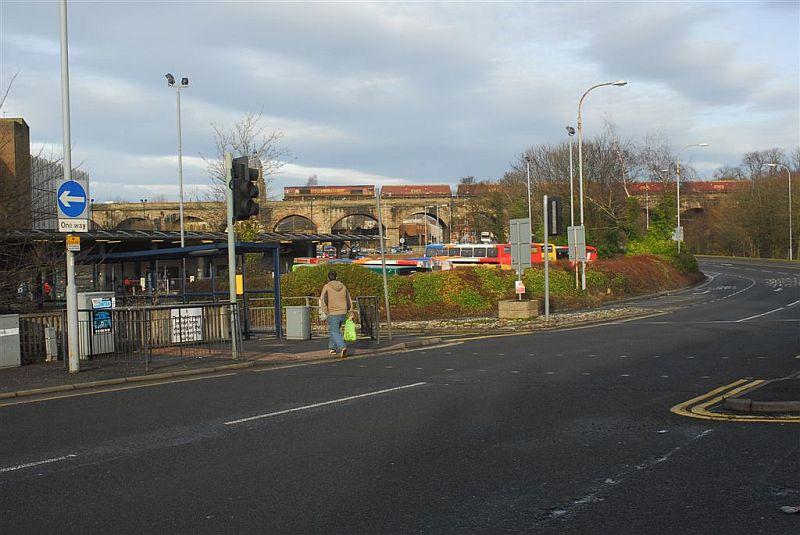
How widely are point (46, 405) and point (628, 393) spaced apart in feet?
27.5

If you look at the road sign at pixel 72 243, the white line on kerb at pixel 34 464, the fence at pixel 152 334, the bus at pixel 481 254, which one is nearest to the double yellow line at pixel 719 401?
the white line on kerb at pixel 34 464

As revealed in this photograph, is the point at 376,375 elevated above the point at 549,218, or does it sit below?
below

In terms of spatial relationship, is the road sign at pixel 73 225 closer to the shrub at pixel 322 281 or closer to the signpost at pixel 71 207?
the signpost at pixel 71 207

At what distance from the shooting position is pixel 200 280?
30688mm

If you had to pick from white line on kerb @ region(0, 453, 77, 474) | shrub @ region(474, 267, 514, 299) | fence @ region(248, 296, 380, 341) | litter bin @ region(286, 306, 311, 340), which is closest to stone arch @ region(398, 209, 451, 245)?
shrub @ region(474, 267, 514, 299)

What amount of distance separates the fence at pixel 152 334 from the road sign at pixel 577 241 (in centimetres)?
2100

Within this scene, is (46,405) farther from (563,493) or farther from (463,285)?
(463,285)

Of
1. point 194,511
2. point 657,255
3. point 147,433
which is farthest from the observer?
point 657,255

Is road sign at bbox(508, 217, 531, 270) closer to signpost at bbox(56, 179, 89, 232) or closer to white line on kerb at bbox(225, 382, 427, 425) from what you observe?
white line on kerb at bbox(225, 382, 427, 425)

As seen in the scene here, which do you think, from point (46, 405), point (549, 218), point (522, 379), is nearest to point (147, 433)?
point (46, 405)

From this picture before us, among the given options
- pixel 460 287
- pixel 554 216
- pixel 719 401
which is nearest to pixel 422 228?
pixel 460 287

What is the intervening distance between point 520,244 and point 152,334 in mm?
15303

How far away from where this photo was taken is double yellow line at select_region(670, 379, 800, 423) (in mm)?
9312

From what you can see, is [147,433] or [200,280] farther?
[200,280]
